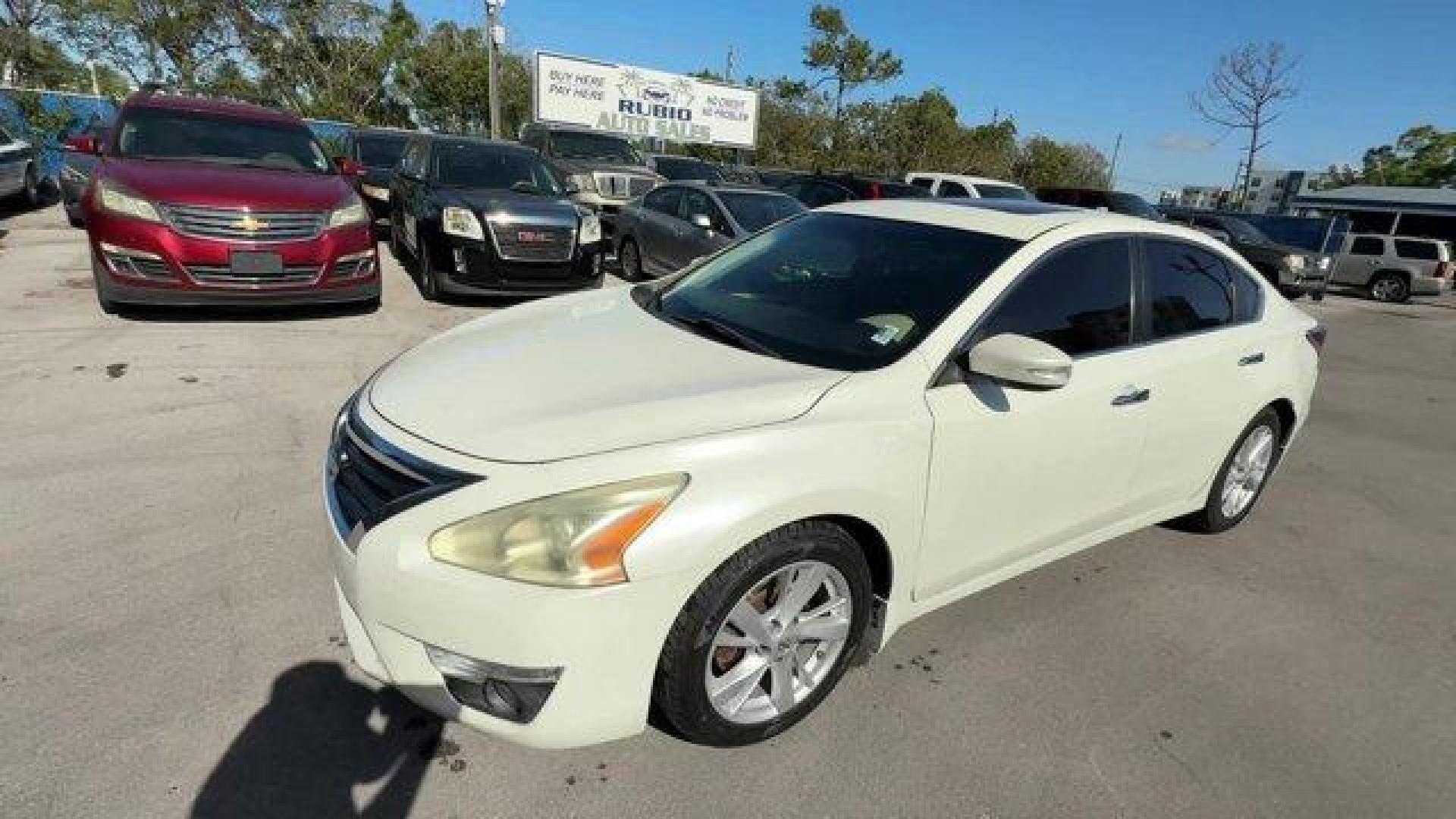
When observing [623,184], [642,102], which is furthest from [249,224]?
[642,102]

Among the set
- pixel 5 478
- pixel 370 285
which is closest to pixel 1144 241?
pixel 5 478

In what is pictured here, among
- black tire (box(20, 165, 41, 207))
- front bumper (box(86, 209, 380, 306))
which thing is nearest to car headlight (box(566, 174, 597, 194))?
front bumper (box(86, 209, 380, 306))

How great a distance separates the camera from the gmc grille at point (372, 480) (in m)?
2.04

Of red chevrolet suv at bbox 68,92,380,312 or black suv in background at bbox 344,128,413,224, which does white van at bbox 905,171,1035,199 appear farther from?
red chevrolet suv at bbox 68,92,380,312

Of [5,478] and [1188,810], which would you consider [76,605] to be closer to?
[5,478]

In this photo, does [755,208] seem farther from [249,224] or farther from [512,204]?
[249,224]

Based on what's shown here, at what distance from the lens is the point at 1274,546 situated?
425cm

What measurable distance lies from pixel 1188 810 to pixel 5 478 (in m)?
4.85

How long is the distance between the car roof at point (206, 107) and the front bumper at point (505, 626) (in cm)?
699

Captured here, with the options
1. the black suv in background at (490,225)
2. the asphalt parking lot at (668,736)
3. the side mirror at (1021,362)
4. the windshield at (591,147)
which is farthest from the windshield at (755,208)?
the side mirror at (1021,362)

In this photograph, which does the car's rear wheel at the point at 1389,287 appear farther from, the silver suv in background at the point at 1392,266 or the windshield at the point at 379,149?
the windshield at the point at 379,149

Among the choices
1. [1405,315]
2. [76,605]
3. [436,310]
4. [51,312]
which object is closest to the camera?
[76,605]

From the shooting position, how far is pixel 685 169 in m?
18.2

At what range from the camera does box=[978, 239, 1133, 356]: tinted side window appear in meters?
2.81
